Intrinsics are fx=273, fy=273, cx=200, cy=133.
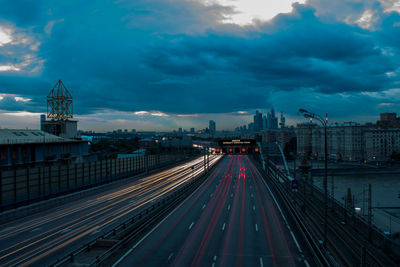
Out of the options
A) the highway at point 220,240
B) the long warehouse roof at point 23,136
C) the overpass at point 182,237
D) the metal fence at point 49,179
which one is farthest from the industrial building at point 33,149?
the highway at point 220,240

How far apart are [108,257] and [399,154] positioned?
167m

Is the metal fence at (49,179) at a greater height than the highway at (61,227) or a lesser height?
greater

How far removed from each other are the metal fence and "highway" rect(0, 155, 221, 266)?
2.21 metres

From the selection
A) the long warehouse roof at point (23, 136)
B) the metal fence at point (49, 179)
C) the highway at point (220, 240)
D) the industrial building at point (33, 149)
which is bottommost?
the highway at point (220, 240)

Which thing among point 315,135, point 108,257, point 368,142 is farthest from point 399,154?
point 108,257

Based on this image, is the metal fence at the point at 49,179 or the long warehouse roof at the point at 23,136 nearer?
the metal fence at the point at 49,179

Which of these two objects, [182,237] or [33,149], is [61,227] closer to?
[182,237]

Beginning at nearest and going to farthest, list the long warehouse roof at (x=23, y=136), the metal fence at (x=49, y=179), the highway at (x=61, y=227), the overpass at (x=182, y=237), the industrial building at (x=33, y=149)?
1. the overpass at (x=182, y=237)
2. the highway at (x=61, y=227)
3. the metal fence at (x=49, y=179)
4. the industrial building at (x=33, y=149)
5. the long warehouse roof at (x=23, y=136)

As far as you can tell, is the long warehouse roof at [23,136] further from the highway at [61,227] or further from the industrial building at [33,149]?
the highway at [61,227]

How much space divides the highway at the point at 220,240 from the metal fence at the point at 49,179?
48.8 feet

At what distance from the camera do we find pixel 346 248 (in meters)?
22.4

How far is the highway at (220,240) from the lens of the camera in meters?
16.8

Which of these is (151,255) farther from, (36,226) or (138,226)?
(36,226)

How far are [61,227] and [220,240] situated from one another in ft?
44.5
